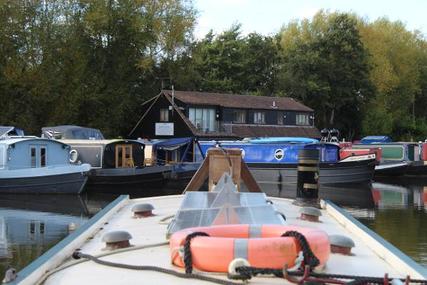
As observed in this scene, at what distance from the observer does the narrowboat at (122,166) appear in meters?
26.2

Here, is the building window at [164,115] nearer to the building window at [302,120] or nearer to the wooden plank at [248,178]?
the building window at [302,120]

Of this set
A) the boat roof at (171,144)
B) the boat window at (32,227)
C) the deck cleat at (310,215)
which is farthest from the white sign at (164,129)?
the deck cleat at (310,215)

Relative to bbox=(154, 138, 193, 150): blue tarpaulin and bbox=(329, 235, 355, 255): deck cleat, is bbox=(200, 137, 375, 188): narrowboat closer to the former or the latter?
bbox=(154, 138, 193, 150): blue tarpaulin

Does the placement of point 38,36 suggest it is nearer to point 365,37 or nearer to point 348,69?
point 348,69

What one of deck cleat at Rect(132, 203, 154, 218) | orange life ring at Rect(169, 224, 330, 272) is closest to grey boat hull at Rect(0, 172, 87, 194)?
deck cleat at Rect(132, 203, 154, 218)

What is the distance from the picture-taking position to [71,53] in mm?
41188

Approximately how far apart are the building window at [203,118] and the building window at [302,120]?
8.56m

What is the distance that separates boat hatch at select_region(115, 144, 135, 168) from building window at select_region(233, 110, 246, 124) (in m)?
18.7

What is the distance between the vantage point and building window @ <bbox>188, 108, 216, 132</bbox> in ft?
146

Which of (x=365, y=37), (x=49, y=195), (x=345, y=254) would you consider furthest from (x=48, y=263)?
(x=365, y=37)

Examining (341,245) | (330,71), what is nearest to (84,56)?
(330,71)

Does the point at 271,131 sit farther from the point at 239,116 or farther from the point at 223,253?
the point at 223,253

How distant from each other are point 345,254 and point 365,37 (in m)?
61.6

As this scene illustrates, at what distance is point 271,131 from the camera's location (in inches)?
1889
